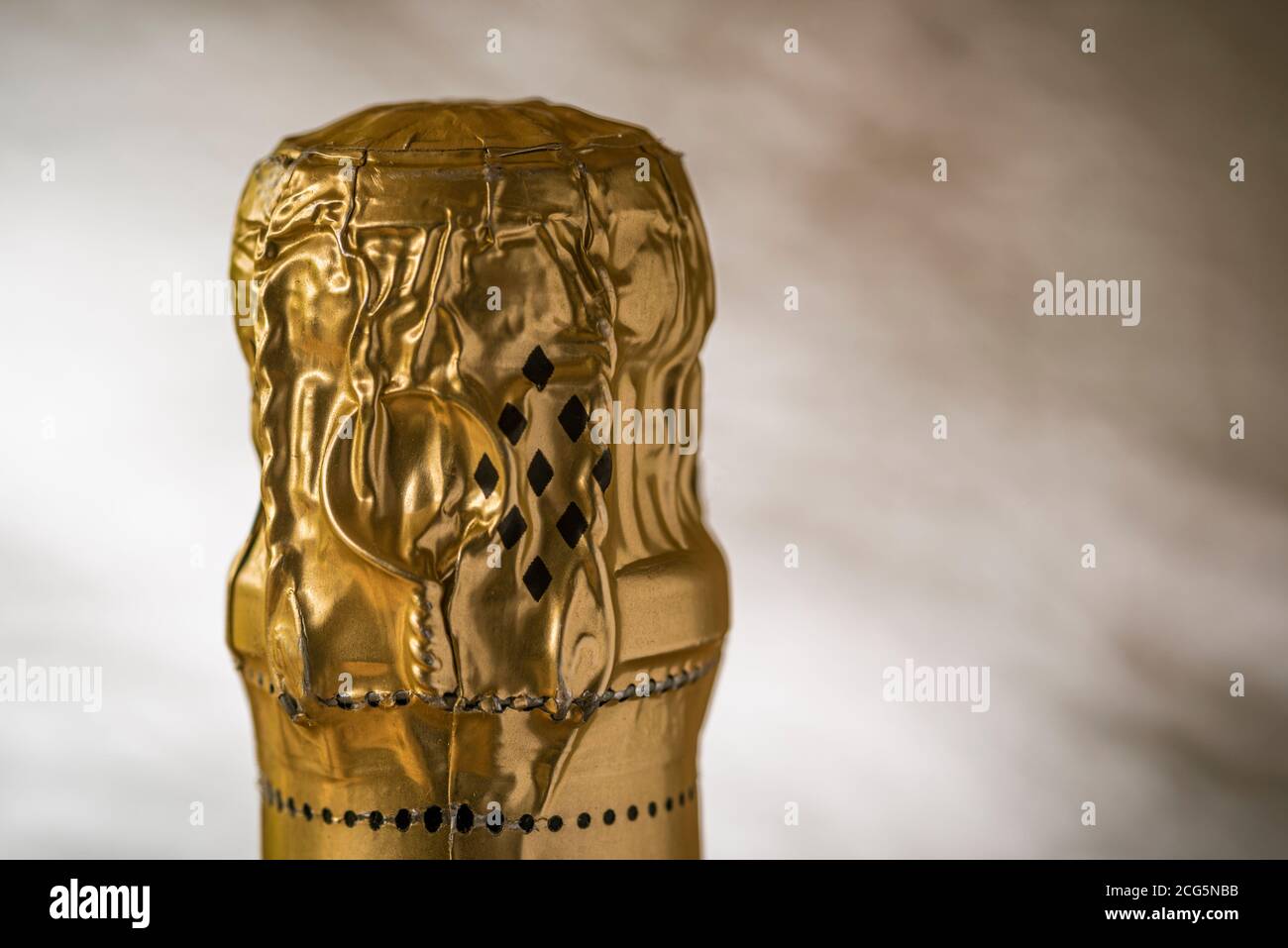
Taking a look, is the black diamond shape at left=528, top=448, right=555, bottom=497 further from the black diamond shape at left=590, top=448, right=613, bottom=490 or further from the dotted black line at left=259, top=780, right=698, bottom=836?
the dotted black line at left=259, top=780, right=698, bottom=836

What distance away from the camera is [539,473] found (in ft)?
4.10

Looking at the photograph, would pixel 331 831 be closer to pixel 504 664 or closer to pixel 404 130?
pixel 504 664

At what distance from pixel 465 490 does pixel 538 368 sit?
106 mm

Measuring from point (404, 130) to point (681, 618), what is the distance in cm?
43

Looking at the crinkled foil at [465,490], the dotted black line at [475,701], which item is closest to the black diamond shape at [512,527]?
the crinkled foil at [465,490]

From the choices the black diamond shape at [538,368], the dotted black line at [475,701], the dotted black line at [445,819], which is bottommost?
the dotted black line at [445,819]

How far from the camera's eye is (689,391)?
4.48 ft

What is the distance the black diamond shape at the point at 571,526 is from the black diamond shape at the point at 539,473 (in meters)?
0.03

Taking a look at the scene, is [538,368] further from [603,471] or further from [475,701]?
[475,701]

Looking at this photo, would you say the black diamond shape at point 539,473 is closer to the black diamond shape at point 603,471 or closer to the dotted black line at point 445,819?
the black diamond shape at point 603,471

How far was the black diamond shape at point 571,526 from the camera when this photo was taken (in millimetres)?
1247

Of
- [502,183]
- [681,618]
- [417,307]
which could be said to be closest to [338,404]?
[417,307]

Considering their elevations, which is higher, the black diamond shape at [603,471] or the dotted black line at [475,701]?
the black diamond shape at [603,471]

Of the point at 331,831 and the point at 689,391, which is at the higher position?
the point at 689,391
